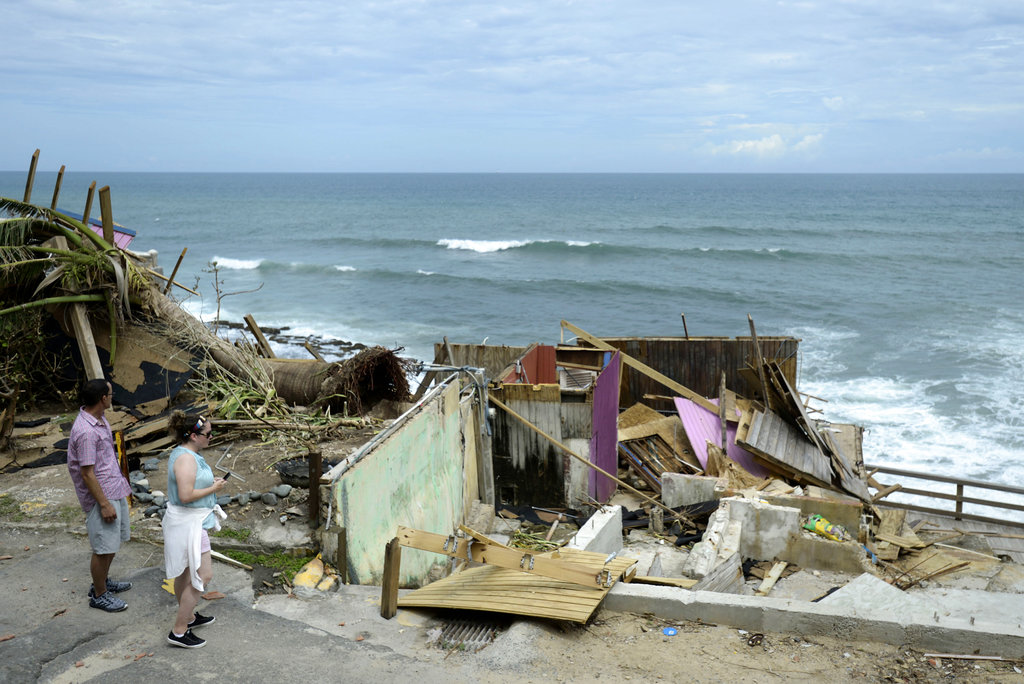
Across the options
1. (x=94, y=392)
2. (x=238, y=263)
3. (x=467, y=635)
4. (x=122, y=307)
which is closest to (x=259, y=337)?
(x=122, y=307)

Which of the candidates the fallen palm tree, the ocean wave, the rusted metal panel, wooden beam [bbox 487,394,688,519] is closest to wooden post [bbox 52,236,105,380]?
the fallen palm tree

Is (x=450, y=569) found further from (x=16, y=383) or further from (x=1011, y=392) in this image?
(x=1011, y=392)

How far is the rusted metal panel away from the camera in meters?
13.2

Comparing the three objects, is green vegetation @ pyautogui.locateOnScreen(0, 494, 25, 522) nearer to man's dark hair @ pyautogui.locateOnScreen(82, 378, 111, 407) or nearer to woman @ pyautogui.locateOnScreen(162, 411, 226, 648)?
man's dark hair @ pyautogui.locateOnScreen(82, 378, 111, 407)

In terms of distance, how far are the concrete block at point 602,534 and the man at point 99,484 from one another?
388 cm

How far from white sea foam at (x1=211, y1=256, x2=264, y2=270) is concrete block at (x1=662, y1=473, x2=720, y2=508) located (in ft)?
127

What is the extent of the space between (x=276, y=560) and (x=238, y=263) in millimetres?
43734

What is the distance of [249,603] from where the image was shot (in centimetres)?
547

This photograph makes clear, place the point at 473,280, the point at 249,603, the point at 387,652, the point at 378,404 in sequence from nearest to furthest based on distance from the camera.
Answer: the point at 387,652 < the point at 249,603 < the point at 378,404 < the point at 473,280

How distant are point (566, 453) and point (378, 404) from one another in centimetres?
251

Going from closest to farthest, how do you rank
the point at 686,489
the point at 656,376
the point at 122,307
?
the point at 122,307, the point at 686,489, the point at 656,376

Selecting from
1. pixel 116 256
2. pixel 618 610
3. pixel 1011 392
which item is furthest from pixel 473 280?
pixel 618 610

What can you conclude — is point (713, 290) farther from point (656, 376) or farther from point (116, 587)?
point (116, 587)

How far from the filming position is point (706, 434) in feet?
38.6
